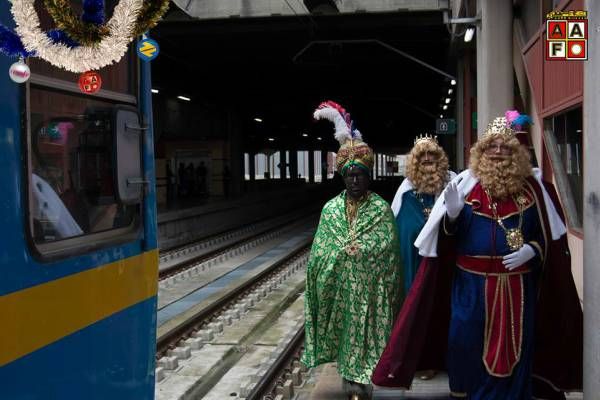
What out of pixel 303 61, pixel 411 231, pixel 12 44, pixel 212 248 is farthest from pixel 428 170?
pixel 303 61

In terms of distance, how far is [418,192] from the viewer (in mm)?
5785

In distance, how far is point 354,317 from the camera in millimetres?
5051

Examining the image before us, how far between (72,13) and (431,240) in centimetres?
267

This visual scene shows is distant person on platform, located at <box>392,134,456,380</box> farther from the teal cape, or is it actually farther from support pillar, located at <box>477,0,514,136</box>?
support pillar, located at <box>477,0,514,136</box>

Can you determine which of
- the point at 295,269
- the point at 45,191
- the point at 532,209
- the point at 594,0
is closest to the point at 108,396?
the point at 45,191

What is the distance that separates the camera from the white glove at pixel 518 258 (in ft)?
13.1

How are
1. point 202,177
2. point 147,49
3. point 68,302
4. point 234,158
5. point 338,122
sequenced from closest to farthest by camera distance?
point 68,302 → point 147,49 → point 338,122 → point 202,177 → point 234,158

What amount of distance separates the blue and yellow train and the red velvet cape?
5.97 feet

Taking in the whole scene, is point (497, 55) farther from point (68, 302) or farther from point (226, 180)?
point (226, 180)

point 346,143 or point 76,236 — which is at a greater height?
point 346,143

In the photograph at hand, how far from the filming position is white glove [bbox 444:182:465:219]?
399 cm

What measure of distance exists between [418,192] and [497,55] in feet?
25.4

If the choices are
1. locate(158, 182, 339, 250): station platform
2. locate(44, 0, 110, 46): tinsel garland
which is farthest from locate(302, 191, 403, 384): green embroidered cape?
locate(158, 182, 339, 250): station platform

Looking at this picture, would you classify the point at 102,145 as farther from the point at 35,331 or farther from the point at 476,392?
the point at 476,392
